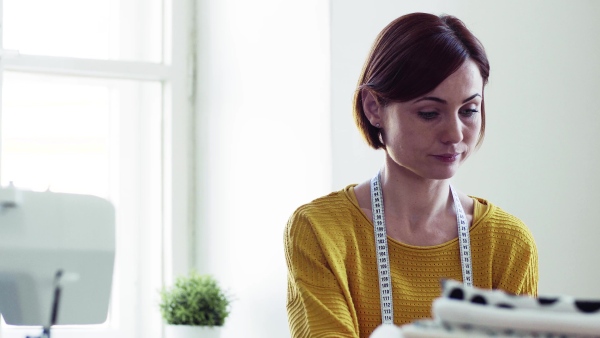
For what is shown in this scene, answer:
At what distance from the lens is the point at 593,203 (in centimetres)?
299

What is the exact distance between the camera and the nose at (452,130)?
1832mm

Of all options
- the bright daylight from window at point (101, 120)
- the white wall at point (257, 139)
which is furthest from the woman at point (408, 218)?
the bright daylight from window at point (101, 120)

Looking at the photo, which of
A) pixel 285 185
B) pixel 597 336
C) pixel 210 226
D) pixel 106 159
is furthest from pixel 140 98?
pixel 597 336

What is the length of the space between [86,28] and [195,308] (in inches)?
53.9

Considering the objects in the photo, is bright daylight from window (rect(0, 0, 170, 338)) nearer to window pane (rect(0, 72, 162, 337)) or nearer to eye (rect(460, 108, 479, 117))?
window pane (rect(0, 72, 162, 337))

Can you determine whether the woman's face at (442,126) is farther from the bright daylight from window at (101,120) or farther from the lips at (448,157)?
the bright daylight from window at (101,120)

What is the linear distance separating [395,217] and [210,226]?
2.00 m

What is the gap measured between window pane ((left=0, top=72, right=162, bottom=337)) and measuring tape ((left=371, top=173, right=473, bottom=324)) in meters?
2.18

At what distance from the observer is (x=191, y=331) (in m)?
3.43

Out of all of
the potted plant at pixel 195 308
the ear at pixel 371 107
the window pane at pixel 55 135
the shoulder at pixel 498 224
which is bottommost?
the potted plant at pixel 195 308

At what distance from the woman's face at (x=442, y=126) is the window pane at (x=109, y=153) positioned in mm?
2304

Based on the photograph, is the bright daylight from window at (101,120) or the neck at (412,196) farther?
the bright daylight from window at (101,120)

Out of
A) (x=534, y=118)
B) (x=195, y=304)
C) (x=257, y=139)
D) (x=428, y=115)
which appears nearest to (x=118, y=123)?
(x=257, y=139)

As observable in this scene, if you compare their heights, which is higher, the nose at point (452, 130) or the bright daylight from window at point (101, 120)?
the bright daylight from window at point (101, 120)
